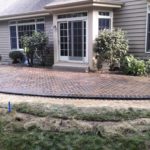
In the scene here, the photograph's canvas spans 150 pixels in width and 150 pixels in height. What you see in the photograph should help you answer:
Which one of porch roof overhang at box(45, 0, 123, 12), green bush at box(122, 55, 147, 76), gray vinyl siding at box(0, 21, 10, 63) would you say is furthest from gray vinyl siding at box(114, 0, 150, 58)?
gray vinyl siding at box(0, 21, 10, 63)

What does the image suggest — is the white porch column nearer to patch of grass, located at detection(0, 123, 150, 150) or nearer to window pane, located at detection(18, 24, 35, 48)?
window pane, located at detection(18, 24, 35, 48)

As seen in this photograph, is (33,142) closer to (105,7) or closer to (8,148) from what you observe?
(8,148)

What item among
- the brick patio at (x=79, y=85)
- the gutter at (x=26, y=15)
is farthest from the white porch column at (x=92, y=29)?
the gutter at (x=26, y=15)

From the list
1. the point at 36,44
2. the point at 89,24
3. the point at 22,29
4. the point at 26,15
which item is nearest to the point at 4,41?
the point at 22,29

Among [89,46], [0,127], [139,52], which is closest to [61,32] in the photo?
[89,46]

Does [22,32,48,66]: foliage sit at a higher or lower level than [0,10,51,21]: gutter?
lower

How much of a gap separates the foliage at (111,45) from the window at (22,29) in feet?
16.6

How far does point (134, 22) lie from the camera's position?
1234 centimetres

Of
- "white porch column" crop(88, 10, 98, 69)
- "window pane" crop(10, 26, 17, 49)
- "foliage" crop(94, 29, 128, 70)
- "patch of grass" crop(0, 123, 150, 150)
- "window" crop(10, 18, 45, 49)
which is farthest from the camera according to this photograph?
"window pane" crop(10, 26, 17, 49)

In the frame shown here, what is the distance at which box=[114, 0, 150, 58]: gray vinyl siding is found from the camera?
39.5 ft

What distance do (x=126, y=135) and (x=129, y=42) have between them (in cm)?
871

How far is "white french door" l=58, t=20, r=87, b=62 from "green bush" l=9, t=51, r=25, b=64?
4055mm

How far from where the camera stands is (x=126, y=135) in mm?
4426

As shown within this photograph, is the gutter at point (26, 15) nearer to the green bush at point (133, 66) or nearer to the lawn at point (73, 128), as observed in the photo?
the green bush at point (133, 66)
